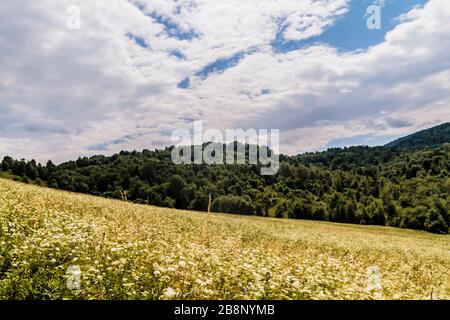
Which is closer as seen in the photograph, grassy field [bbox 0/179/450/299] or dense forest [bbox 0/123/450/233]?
grassy field [bbox 0/179/450/299]

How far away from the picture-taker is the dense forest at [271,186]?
11694 cm

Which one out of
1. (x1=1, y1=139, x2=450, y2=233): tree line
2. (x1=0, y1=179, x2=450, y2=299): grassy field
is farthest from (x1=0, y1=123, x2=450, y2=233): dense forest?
(x1=0, y1=179, x2=450, y2=299): grassy field

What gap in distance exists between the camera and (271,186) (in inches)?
6796

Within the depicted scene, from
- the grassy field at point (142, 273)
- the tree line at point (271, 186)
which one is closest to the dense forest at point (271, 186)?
the tree line at point (271, 186)

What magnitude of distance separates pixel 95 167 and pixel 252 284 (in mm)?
125369

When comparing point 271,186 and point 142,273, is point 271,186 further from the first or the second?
point 142,273

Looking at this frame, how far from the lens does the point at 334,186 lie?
175 meters

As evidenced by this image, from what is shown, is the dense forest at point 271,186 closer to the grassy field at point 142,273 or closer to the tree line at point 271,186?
the tree line at point 271,186

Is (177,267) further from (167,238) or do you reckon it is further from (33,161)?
(33,161)

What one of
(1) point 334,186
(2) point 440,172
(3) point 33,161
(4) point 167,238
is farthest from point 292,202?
(4) point 167,238

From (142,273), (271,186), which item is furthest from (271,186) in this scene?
(142,273)

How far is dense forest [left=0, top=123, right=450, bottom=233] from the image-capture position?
384ft

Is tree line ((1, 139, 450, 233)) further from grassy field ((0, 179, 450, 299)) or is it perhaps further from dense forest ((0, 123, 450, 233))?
grassy field ((0, 179, 450, 299))
